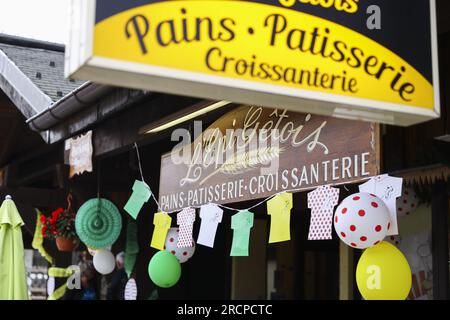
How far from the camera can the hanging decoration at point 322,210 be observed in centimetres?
387

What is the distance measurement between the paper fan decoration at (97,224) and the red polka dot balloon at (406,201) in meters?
3.27

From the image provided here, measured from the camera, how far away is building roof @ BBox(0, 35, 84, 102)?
714cm

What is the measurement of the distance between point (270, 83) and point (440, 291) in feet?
9.06

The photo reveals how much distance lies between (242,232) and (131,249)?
3.06 m

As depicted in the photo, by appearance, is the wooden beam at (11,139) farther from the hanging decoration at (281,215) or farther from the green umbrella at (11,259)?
the hanging decoration at (281,215)

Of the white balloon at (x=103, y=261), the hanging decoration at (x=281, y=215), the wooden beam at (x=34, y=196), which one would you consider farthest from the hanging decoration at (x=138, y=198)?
the wooden beam at (x=34, y=196)

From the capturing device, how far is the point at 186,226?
5445 mm

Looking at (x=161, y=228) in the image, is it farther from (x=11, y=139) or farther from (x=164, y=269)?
(x=11, y=139)

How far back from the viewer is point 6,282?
21.6 ft

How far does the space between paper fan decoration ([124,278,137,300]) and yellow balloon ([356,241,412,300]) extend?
3.95m

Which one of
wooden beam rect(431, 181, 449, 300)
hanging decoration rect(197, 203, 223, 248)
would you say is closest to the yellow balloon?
wooden beam rect(431, 181, 449, 300)

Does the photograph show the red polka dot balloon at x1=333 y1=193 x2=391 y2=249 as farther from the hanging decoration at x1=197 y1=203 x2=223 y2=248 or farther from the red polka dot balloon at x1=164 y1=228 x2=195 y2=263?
the red polka dot balloon at x1=164 y1=228 x2=195 y2=263
